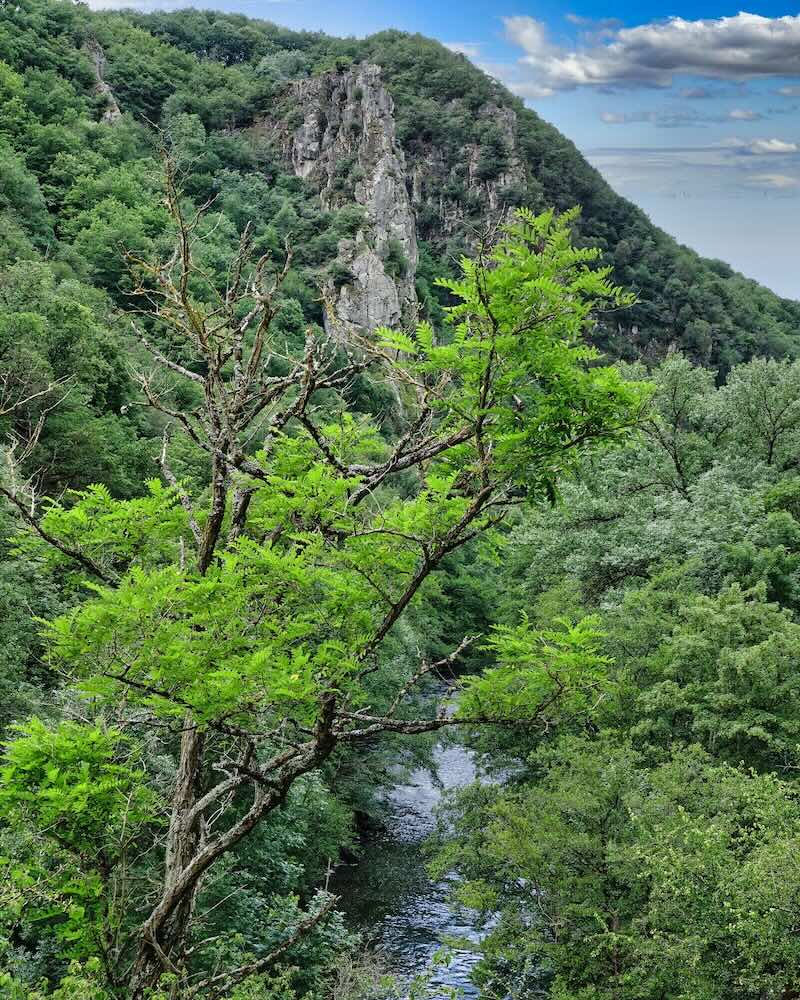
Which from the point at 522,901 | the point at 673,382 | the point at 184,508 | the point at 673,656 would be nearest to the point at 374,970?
the point at 522,901

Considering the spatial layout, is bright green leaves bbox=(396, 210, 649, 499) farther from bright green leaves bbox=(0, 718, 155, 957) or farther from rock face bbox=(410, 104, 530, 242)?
rock face bbox=(410, 104, 530, 242)

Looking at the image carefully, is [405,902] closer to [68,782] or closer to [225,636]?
[68,782]

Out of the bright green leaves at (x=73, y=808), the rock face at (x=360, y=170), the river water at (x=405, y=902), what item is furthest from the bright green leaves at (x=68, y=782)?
the rock face at (x=360, y=170)

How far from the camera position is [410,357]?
27.3 ft

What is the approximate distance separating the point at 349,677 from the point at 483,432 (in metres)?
2.16

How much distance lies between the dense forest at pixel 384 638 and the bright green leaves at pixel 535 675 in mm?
45

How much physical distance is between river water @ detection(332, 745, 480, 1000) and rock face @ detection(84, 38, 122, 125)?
262ft

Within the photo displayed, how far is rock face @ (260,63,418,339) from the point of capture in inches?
3433

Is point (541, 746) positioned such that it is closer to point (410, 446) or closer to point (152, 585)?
point (410, 446)

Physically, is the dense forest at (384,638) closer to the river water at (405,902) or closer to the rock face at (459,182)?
the river water at (405,902)

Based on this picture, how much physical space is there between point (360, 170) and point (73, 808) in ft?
327

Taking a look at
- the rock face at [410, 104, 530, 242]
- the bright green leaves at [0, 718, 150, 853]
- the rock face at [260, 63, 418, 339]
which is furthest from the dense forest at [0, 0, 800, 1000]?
the rock face at [410, 104, 530, 242]

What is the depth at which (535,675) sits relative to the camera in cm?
729

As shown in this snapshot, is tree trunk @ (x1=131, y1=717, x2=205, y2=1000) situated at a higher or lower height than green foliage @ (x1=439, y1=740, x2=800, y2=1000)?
higher
